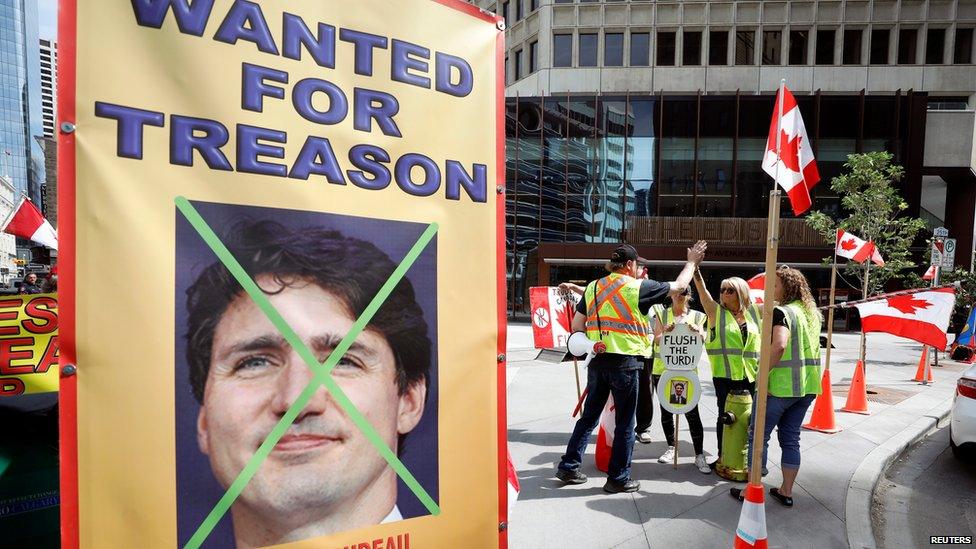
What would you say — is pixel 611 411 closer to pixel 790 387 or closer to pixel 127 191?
pixel 790 387

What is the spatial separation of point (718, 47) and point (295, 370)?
31.0 m

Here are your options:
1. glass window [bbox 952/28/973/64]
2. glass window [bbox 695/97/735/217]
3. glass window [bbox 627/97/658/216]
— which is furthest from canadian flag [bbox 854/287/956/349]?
glass window [bbox 952/28/973/64]

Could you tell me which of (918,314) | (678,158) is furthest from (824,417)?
(678,158)

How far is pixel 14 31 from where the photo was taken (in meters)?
57.1

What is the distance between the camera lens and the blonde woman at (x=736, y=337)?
4.75 meters

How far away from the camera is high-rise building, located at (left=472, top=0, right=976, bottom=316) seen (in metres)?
23.8

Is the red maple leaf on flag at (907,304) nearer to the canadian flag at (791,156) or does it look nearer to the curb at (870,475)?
the curb at (870,475)

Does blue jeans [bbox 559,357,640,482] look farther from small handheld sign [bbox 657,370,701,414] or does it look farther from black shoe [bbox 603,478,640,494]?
small handheld sign [bbox 657,370,701,414]

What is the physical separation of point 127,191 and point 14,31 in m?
79.6

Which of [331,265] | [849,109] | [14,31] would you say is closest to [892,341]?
[849,109]

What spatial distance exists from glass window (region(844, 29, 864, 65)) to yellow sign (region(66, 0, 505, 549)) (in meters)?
32.2

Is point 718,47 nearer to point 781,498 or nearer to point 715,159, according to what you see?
point 715,159

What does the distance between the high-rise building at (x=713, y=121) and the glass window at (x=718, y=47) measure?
101 millimetres

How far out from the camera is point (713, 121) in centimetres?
2453
